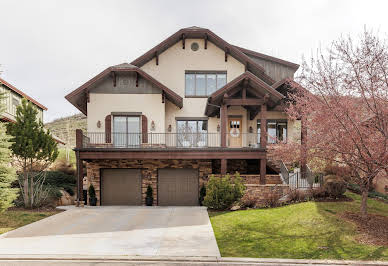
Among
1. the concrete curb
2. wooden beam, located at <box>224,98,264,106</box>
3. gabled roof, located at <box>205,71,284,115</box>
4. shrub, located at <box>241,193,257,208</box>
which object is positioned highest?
gabled roof, located at <box>205,71,284,115</box>

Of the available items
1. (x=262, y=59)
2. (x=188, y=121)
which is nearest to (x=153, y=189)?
(x=188, y=121)

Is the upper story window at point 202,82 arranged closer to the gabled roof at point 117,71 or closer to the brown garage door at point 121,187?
the gabled roof at point 117,71

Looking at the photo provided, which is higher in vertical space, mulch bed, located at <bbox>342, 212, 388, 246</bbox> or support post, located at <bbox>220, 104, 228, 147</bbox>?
support post, located at <bbox>220, 104, 228, 147</bbox>

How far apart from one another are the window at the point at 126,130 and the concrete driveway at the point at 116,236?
538 centimetres

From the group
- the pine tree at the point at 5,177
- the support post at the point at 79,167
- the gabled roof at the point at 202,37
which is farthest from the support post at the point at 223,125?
the pine tree at the point at 5,177

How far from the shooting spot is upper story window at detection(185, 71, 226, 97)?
1878cm

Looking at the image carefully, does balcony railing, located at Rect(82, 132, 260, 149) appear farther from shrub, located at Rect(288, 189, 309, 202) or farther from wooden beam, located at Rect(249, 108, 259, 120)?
shrub, located at Rect(288, 189, 309, 202)

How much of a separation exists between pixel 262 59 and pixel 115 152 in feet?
43.8

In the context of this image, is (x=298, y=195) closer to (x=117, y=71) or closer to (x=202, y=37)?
(x=202, y=37)

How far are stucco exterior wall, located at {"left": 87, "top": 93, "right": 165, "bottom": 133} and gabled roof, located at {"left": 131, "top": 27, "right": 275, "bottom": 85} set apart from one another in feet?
9.27

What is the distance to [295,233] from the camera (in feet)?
29.8

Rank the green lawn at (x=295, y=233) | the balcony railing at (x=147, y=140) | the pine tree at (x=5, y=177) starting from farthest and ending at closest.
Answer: the balcony railing at (x=147, y=140) < the pine tree at (x=5, y=177) < the green lawn at (x=295, y=233)

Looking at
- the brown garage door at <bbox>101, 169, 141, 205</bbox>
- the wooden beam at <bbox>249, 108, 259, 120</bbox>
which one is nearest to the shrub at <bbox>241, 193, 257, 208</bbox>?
the wooden beam at <bbox>249, 108, 259, 120</bbox>

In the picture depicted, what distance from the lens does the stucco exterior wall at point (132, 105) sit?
17.4m
